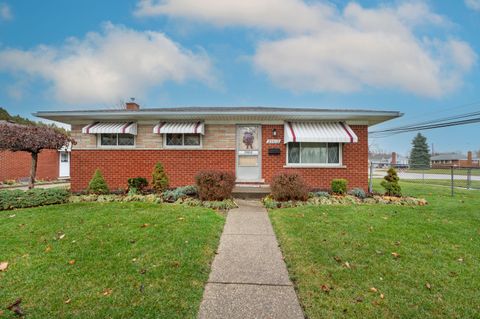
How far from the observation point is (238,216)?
6.67 m

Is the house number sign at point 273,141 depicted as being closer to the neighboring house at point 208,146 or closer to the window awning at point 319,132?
the neighboring house at point 208,146

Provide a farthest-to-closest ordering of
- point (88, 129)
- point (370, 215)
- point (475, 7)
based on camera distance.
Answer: point (475, 7), point (88, 129), point (370, 215)

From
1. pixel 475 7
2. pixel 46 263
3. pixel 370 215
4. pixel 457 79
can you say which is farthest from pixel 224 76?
pixel 457 79

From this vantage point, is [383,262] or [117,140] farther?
[117,140]

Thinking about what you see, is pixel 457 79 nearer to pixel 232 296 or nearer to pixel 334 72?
pixel 334 72

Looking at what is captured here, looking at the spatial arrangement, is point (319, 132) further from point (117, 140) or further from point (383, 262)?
point (117, 140)

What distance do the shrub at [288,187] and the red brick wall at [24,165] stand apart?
1960 cm

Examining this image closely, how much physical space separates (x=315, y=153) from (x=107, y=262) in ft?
28.7

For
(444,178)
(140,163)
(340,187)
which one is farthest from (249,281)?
(444,178)

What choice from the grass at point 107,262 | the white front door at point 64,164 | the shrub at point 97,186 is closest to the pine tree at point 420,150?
the shrub at point 97,186

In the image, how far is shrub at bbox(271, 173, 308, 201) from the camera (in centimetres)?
803

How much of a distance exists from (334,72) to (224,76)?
9.27 meters

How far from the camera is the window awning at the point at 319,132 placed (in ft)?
31.0

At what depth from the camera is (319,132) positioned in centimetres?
985
